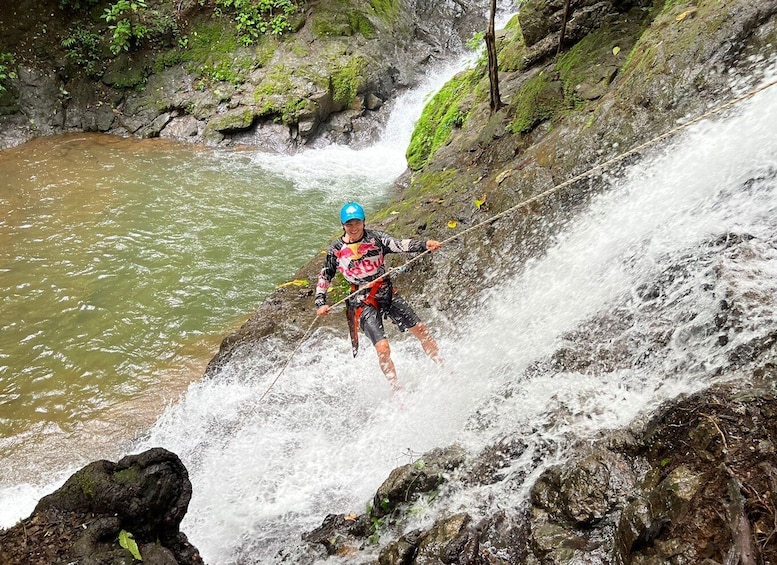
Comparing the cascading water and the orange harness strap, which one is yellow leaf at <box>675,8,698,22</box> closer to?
the cascading water

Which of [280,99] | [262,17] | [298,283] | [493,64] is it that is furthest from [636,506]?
[262,17]

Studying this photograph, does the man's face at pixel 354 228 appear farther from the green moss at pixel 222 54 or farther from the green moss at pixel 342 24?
the green moss at pixel 342 24

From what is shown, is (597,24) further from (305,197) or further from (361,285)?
(305,197)

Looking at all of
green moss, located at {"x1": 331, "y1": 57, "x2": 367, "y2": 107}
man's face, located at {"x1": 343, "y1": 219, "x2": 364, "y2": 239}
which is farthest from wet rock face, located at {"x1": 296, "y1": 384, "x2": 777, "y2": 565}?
green moss, located at {"x1": 331, "y1": 57, "x2": 367, "y2": 107}

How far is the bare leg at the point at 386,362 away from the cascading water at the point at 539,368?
24cm

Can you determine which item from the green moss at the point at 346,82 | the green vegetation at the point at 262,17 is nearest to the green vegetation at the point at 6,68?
the green vegetation at the point at 262,17

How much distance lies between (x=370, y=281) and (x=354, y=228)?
0.60 meters

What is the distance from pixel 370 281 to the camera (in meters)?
5.50

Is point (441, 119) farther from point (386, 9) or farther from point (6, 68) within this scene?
point (6, 68)

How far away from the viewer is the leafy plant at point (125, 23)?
648 inches

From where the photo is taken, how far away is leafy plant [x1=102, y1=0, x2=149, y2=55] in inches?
648

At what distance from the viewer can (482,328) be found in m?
6.19

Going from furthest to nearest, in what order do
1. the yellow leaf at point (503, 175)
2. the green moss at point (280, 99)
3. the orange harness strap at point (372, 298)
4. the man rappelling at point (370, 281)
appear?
the green moss at point (280, 99)
the yellow leaf at point (503, 175)
the orange harness strap at point (372, 298)
the man rappelling at point (370, 281)

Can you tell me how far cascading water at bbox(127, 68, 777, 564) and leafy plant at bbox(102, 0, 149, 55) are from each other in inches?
576
